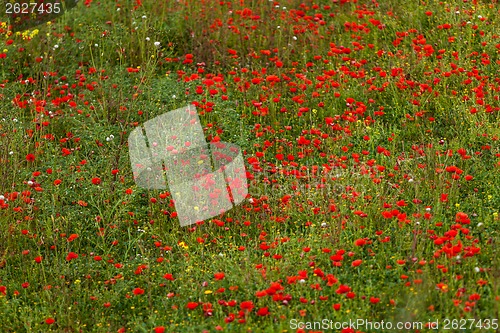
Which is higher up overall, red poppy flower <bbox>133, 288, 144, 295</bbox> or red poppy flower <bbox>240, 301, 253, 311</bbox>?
red poppy flower <bbox>240, 301, 253, 311</bbox>

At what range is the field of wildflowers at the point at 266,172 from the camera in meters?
4.14

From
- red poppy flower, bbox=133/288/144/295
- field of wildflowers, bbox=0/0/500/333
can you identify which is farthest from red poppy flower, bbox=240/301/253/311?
red poppy flower, bbox=133/288/144/295

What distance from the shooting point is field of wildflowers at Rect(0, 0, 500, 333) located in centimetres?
414

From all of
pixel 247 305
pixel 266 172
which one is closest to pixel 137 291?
pixel 247 305

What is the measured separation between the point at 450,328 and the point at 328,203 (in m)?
1.43

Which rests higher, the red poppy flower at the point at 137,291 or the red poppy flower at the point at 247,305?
the red poppy flower at the point at 247,305

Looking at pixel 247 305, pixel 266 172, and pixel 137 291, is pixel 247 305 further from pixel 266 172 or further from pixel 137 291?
pixel 266 172

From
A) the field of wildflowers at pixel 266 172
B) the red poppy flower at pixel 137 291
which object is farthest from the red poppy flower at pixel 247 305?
the red poppy flower at pixel 137 291

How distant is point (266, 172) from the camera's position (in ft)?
18.2

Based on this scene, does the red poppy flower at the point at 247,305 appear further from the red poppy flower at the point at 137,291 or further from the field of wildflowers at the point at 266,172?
the red poppy flower at the point at 137,291

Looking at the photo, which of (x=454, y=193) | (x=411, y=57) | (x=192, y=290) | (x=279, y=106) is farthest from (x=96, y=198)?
(x=411, y=57)

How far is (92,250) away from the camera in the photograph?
4.94 metres

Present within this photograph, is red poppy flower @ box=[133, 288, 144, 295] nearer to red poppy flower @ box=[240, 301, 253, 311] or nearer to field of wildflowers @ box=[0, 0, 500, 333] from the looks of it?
field of wildflowers @ box=[0, 0, 500, 333]

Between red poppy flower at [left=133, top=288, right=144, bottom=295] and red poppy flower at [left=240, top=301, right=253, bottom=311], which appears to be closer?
red poppy flower at [left=240, top=301, right=253, bottom=311]
